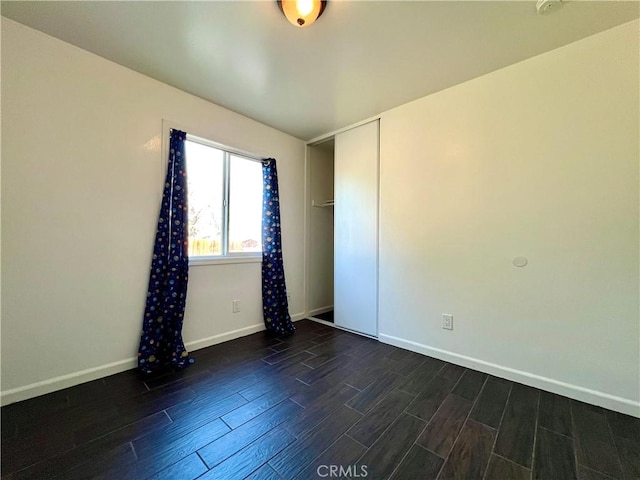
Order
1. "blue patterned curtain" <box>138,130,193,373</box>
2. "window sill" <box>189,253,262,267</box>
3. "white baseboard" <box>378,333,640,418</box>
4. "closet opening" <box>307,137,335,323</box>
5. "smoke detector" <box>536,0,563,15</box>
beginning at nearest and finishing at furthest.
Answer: "smoke detector" <box>536,0,563,15</box>, "white baseboard" <box>378,333,640,418</box>, "blue patterned curtain" <box>138,130,193,373</box>, "window sill" <box>189,253,262,267</box>, "closet opening" <box>307,137,335,323</box>

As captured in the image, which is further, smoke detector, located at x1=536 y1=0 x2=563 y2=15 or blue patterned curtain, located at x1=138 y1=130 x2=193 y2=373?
blue patterned curtain, located at x1=138 y1=130 x2=193 y2=373

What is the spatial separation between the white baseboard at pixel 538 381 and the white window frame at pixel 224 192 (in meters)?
1.97

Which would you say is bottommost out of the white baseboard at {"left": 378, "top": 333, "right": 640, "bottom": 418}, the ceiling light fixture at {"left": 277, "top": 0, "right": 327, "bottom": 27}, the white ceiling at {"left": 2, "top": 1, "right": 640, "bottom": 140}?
the white baseboard at {"left": 378, "top": 333, "right": 640, "bottom": 418}

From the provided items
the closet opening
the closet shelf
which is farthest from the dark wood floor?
the closet shelf

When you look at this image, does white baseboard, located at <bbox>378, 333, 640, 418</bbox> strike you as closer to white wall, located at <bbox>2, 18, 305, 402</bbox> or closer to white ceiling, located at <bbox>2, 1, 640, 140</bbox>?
white wall, located at <bbox>2, 18, 305, 402</bbox>

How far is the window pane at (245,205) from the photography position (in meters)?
2.86

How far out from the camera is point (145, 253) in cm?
217

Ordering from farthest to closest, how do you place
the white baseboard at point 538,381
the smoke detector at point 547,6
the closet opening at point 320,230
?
the closet opening at point 320,230
the white baseboard at point 538,381
the smoke detector at point 547,6

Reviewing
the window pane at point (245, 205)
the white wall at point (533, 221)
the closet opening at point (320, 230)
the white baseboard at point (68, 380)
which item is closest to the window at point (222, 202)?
the window pane at point (245, 205)

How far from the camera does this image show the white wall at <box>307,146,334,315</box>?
3676 mm

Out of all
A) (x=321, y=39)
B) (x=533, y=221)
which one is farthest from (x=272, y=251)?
(x=533, y=221)

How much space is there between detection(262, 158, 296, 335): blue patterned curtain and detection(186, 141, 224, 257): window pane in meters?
0.51

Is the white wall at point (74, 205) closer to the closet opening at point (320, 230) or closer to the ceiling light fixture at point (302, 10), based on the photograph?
the ceiling light fixture at point (302, 10)

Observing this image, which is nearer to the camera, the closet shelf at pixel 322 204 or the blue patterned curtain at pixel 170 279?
the blue patterned curtain at pixel 170 279
